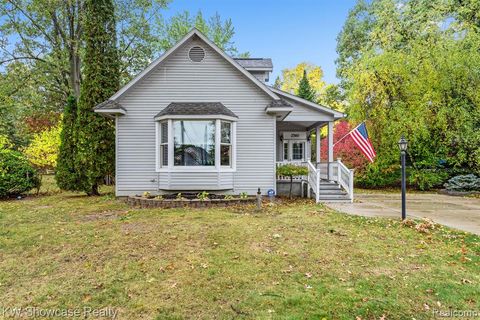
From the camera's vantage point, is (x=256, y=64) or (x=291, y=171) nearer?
(x=291, y=171)

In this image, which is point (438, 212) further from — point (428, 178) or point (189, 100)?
point (189, 100)

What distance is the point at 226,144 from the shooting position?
437 inches

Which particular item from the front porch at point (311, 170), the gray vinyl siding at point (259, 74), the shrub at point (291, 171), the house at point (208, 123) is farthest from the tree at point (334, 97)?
the house at point (208, 123)

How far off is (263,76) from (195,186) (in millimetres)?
8454

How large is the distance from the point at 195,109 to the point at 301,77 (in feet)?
87.3

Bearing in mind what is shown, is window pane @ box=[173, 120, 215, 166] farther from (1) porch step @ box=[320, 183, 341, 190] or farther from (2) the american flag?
(2) the american flag

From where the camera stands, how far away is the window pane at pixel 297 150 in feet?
53.5

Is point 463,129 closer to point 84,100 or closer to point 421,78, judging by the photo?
Answer: point 421,78

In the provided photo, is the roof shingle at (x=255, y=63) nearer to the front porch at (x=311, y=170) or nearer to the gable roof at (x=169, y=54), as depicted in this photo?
the front porch at (x=311, y=170)

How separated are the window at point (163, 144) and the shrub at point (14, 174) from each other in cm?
690

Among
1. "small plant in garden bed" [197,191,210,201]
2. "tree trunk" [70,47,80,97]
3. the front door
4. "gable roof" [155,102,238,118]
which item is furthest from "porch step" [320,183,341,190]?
"tree trunk" [70,47,80,97]

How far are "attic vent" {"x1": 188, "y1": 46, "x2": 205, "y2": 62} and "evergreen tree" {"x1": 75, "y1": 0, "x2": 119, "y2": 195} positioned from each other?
13.7 ft

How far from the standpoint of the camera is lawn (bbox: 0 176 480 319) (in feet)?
12.3

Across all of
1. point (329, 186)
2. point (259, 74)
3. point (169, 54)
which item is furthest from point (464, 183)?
point (169, 54)
